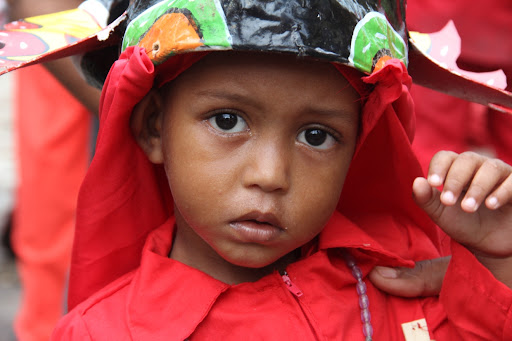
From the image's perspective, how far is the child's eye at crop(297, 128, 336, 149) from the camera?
62.2 inches

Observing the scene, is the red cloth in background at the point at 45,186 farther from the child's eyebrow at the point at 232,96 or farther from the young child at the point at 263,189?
the child's eyebrow at the point at 232,96

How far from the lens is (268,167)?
1.47m

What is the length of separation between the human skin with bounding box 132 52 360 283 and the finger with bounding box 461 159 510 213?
30cm

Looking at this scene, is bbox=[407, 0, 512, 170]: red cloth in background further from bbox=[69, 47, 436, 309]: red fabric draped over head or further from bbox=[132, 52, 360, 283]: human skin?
bbox=[132, 52, 360, 283]: human skin

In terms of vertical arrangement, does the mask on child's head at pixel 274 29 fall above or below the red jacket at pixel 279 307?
above

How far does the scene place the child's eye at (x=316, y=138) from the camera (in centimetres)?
158

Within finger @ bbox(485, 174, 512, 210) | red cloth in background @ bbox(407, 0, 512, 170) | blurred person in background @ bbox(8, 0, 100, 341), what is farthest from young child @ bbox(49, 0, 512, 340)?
blurred person in background @ bbox(8, 0, 100, 341)

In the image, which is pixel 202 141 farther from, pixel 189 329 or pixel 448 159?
pixel 448 159

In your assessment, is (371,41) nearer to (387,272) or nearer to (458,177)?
(458,177)

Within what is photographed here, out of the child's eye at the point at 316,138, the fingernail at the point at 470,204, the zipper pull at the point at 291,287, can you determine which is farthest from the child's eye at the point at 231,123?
the fingernail at the point at 470,204

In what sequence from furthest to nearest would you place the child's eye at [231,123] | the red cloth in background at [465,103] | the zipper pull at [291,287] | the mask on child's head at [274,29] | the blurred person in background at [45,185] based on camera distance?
the blurred person in background at [45,185] → the red cloth in background at [465,103] → the zipper pull at [291,287] → the child's eye at [231,123] → the mask on child's head at [274,29]

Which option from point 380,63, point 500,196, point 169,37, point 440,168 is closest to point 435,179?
point 440,168

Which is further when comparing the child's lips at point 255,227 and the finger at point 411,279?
the finger at point 411,279

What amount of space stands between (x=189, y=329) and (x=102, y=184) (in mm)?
432
